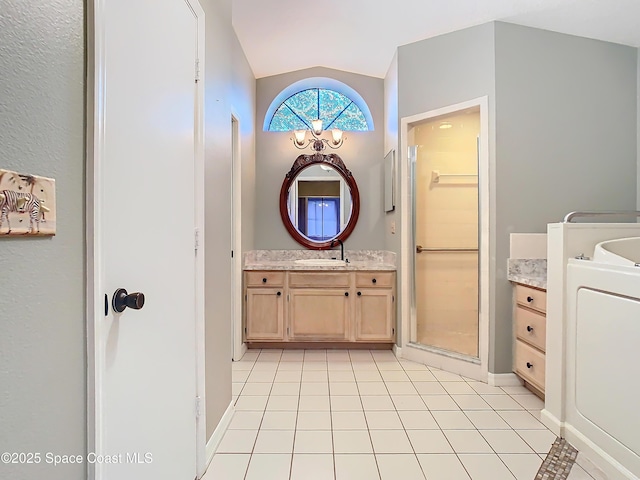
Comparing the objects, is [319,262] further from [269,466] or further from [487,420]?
[269,466]

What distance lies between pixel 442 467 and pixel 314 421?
749mm

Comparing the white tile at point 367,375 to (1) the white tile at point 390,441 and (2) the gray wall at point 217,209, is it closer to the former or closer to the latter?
(1) the white tile at point 390,441

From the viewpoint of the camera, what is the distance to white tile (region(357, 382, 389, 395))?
8.44 ft

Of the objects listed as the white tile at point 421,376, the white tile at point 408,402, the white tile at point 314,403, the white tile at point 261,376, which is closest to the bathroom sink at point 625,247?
the white tile at point 408,402

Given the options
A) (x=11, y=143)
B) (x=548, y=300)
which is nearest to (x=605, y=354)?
(x=548, y=300)

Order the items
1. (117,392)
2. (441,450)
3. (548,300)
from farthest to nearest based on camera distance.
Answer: (548,300) < (441,450) < (117,392)

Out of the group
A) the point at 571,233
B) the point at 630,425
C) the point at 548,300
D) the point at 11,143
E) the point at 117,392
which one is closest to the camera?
the point at 11,143

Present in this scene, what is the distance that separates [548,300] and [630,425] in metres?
0.73

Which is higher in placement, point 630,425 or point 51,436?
point 51,436

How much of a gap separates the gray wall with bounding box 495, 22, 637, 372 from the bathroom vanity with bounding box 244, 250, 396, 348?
1.10m

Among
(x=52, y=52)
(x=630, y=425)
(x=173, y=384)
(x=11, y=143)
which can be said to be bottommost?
(x=630, y=425)

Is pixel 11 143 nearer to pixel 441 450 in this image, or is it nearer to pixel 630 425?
pixel 441 450

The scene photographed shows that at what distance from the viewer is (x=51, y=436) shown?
77 cm

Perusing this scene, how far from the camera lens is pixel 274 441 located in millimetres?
1973
